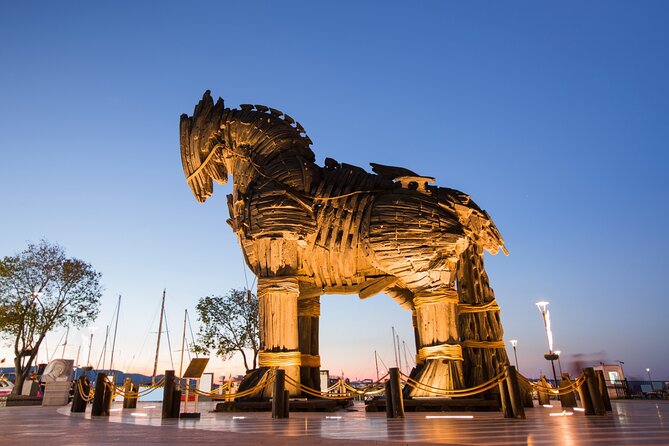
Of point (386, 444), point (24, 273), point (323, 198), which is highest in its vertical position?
point (24, 273)

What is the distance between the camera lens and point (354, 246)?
893cm

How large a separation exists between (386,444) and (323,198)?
597 cm

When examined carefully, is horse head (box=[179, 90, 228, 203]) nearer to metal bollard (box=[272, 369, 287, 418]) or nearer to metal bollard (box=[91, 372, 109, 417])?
metal bollard (box=[91, 372, 109, 417])

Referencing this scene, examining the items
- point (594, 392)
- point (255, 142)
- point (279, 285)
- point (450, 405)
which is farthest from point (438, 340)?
point (255, 142)

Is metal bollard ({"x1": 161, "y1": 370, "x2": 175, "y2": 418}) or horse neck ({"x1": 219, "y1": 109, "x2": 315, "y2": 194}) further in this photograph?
horse neck ({"x1": 219, "y1": 109, "x2": 315, "y2": 194})

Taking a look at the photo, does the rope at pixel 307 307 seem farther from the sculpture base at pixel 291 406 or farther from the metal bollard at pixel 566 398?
the metal bollard at pixel 566 398

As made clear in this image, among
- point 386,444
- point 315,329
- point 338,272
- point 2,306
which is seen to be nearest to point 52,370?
point 2,306

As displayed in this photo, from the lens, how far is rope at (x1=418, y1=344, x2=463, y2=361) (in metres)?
8.00

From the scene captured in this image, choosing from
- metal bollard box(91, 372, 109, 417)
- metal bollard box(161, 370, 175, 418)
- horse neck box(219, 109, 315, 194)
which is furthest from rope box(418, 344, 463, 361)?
metal bollard box(91, 372, 109, 417)

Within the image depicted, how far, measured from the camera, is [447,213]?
8.77 m

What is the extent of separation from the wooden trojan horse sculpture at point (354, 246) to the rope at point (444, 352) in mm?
17

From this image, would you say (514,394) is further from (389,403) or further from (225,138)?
(225,138)

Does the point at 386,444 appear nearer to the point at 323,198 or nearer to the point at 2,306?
the point at 323,198

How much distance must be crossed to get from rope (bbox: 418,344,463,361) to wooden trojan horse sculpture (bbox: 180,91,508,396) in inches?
0.7
